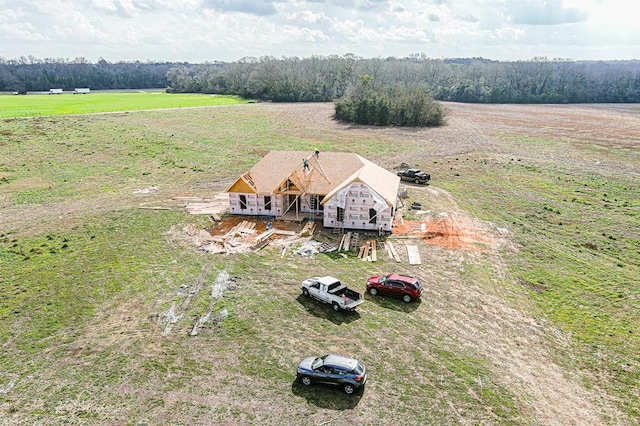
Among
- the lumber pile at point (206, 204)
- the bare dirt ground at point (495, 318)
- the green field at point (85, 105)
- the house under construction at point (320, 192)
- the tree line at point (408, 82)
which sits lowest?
the bare dirt ground at point (495, 318)

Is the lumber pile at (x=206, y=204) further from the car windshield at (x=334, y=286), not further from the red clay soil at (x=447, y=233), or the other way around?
the car windshield at (x=334, y=286)

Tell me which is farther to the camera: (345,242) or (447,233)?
(447,233)

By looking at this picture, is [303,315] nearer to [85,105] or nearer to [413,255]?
[413,255]

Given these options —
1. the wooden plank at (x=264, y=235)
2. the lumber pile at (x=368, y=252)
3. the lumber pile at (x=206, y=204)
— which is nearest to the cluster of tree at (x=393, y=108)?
the lumber pile at (x=206, y=204)

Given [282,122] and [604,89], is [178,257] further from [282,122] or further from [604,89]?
[604,89]

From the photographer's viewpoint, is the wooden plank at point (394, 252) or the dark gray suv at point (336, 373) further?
the wooden plank at point (394, 252)

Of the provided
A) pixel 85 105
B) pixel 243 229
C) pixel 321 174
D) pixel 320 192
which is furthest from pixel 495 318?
pixel 85 105

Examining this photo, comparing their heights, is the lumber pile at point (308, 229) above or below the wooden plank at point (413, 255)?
above

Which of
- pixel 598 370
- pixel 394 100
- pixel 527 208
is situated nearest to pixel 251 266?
pixel 598 370
